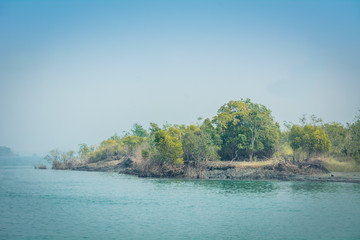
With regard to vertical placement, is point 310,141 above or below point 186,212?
above

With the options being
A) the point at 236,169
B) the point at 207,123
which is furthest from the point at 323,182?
the point at 207,123

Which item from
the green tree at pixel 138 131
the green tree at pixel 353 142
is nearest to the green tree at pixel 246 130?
the green tree at pixel 353 142

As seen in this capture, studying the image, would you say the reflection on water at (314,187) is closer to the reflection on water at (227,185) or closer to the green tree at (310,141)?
the reflection on water at (227,185)

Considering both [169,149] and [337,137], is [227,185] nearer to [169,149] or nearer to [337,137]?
[169,149]

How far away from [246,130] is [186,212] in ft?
112

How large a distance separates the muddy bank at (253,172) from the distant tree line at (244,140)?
1627 millimetres

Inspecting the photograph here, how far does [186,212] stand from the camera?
1272 inches

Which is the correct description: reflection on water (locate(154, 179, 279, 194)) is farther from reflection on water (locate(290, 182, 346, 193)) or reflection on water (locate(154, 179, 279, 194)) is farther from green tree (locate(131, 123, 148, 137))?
green tree (locate(131, 123, 148, 137))

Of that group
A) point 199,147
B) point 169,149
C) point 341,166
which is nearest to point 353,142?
point 341,166

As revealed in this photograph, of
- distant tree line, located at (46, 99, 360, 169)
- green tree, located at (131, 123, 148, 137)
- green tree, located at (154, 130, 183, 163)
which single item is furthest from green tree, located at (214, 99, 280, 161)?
green tree, located at (131, 123, 148, 137)

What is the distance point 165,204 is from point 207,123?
1289 inches

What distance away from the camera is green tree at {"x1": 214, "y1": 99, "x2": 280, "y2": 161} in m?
62.4

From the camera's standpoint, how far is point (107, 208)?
34.8m

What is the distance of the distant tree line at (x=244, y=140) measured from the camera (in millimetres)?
59062
